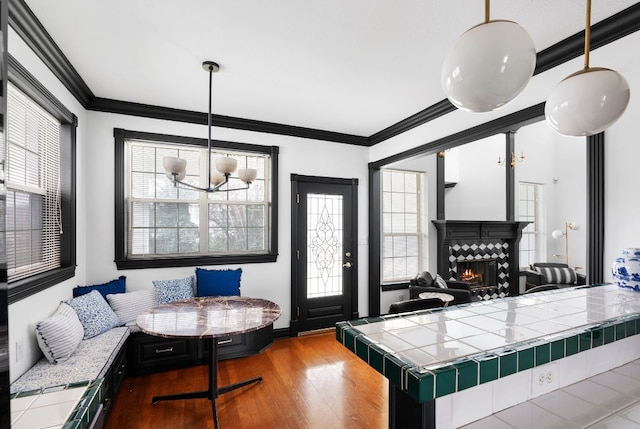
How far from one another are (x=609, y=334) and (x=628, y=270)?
3.42 ft

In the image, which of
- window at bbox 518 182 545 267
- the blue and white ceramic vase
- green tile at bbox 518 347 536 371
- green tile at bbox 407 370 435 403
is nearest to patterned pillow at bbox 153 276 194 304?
green tile at bbox 407 370 435 403

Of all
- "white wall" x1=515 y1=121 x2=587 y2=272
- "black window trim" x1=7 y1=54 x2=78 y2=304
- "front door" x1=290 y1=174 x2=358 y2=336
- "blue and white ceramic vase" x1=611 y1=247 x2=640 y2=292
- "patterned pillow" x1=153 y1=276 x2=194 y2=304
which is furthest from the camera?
"white wall" x1=515 y1=121 x2=587 y2=272

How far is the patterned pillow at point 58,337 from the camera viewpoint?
216 centimetres

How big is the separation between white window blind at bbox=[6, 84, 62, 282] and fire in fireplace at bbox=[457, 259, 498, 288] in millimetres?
5861

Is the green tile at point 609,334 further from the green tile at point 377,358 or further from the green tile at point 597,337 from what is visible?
the green tile at point 377,358

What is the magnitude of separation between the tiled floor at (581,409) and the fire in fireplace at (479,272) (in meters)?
4.92

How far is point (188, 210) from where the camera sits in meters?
3.67

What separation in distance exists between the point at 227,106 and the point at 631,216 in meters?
3.62

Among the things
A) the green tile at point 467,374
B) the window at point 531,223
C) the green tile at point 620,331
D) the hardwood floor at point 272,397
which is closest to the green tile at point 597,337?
the green tile at point 620,331

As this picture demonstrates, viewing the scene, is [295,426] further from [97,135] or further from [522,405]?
[97,135]

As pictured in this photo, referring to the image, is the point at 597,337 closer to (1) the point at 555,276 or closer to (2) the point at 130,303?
(2) the point at 130,303

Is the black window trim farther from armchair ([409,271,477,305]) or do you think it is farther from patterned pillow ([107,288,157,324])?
armchair ([409,271,477,305])

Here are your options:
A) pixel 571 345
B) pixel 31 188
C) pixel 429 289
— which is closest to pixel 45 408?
pixel 571 345

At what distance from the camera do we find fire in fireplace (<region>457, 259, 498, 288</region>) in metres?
5.83
